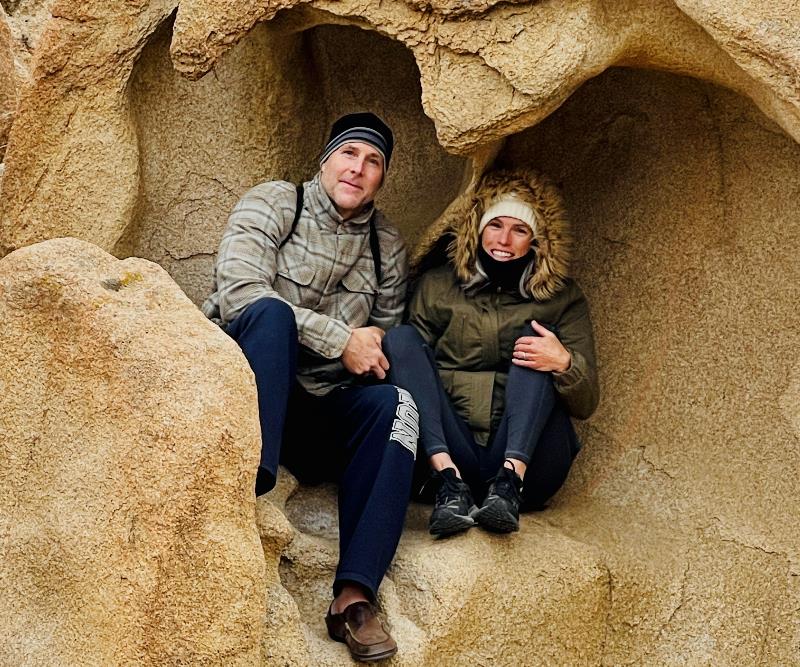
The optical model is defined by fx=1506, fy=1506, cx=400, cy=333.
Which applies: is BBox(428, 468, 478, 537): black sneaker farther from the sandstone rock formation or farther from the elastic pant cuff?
the elastic pant cuff

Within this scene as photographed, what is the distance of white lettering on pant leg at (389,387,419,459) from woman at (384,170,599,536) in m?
0.08

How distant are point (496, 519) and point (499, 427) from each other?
285 millimetres

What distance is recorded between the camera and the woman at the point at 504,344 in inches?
141

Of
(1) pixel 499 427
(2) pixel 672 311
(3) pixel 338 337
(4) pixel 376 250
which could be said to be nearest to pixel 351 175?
(4) pixel 376 250

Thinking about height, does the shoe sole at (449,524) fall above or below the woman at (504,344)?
below

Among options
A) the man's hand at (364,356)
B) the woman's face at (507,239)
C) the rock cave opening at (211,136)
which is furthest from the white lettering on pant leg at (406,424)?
the rock cave opening at (211,136)

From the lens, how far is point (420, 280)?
152 inches

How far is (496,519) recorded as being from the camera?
344cm

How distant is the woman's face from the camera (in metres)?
3.70

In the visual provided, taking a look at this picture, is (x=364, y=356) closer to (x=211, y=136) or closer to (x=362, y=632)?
(x=362, y=632)

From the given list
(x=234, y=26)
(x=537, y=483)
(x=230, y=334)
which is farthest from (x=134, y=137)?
(x=537, y=483)

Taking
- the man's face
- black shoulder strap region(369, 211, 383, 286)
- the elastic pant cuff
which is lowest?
the elastic pant cuff

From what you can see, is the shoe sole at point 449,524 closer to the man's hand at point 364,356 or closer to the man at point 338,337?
the man at point 338,337

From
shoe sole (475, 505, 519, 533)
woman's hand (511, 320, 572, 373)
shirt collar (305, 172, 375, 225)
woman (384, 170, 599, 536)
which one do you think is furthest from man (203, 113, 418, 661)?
woman's hand (511, 320, 572, 373)
